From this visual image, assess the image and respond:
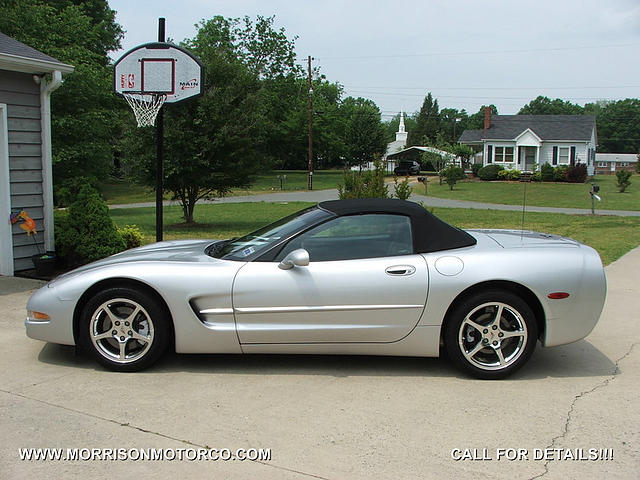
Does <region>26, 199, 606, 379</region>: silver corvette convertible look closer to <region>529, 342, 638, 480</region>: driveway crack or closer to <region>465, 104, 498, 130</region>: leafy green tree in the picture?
<region>529, 342, 638, 480</region>: driveway crack

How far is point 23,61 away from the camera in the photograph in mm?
8070

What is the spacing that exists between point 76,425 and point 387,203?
283cm

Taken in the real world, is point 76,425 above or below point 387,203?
below

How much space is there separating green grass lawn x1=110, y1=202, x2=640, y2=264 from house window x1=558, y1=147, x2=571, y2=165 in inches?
1335

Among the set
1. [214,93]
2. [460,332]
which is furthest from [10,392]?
[214,93]

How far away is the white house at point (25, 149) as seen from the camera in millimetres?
8328

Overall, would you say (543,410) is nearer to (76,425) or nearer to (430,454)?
(430,454)

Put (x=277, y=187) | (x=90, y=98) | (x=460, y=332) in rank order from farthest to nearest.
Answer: (x=277, y=187), (x=90, y=98), (x=460, y=332)

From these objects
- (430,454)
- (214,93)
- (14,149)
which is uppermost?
(214,93)

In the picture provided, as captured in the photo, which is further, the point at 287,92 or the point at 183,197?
the point at 287,92

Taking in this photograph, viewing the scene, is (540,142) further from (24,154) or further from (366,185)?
(24,154)

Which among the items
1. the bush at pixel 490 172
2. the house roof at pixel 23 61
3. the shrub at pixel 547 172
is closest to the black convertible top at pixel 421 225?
the house roof at pixel 23 61

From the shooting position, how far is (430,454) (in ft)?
11.5

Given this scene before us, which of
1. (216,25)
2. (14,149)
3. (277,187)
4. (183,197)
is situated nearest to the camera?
(14,149)
